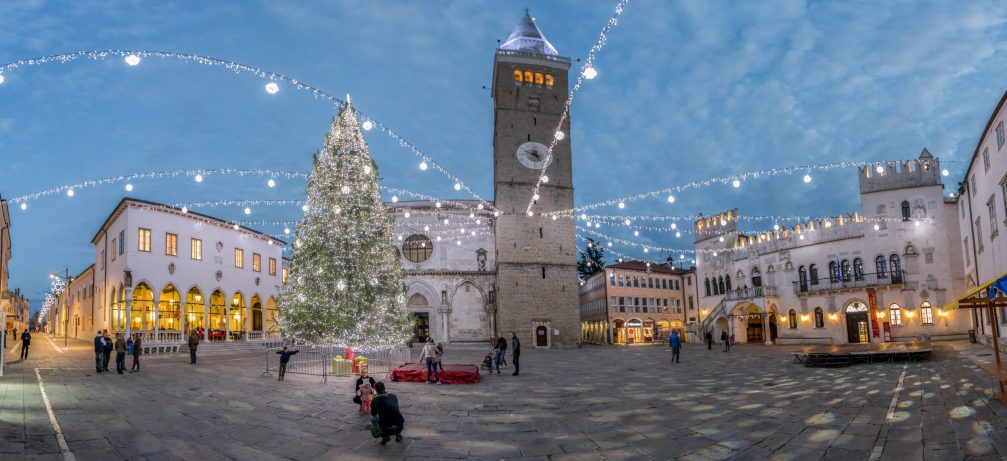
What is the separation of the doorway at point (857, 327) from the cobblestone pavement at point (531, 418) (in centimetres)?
2263

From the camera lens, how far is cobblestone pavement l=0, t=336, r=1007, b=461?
8.61 metres

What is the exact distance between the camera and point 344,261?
22047mm

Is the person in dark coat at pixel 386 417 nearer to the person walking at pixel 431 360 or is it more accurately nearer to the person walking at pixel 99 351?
the person walking at pixel 431 360

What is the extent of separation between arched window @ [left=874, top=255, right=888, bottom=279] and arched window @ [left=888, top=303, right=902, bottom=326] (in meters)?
1.92

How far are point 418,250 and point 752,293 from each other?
24708mm

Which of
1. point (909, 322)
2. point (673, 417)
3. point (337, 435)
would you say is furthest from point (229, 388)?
point (909, 322)

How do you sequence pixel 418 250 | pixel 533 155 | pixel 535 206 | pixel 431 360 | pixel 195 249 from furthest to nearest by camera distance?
pixel 418 250
pixel 533 155
pixel 535 206
pixel 195 249
pixel 431 360

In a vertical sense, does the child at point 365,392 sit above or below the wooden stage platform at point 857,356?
above

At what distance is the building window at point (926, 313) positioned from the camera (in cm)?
3550

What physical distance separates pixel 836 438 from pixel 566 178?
36258 millimetres

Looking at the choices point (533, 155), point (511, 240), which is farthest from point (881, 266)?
point (533, 155)

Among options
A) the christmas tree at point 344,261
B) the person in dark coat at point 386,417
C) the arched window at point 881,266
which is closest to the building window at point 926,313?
the arched window at point 881,266

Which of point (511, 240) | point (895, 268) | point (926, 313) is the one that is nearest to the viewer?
point (926, 313)

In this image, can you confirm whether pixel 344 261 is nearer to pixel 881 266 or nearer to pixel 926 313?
pixel 881 266
